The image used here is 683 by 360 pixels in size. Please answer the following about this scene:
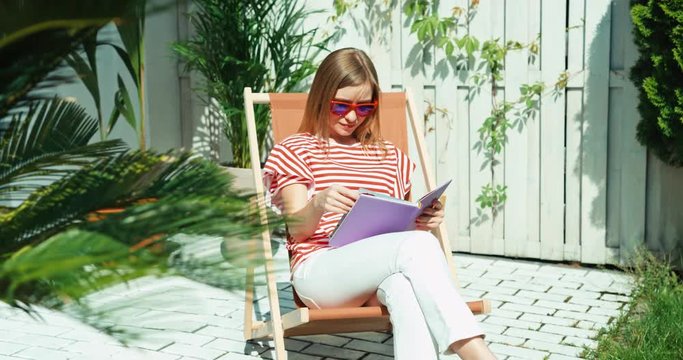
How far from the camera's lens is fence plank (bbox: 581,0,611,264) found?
16.7ft

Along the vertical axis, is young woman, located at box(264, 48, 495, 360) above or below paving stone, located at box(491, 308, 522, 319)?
above

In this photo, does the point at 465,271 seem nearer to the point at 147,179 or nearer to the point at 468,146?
the point at 468,146

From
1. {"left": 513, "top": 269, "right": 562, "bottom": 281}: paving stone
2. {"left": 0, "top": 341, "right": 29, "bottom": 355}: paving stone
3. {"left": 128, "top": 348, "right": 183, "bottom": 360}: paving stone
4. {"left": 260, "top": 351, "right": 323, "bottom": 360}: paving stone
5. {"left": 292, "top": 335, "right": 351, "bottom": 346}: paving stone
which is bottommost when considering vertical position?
{"left": 513, "top": 269, "right": 562, "bottom": 281}: paving stone

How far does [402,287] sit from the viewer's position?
312 centimetres

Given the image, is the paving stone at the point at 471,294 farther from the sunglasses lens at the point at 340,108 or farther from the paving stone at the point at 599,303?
the sunglasses lens at the point at 340,108

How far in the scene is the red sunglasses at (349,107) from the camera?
3643 millimetres

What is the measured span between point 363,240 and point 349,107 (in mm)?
592

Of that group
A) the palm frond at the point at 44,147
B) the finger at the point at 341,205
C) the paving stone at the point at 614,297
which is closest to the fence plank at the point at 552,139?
the paving stone at the point at 614,297

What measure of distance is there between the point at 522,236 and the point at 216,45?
7.21ft

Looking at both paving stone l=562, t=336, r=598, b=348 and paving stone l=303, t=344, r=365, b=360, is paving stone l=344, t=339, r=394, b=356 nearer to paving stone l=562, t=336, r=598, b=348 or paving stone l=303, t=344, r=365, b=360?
paving stone l=303, t=344, r=365, b=360

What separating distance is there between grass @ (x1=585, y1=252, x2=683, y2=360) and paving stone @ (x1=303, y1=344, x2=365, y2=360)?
93 cm

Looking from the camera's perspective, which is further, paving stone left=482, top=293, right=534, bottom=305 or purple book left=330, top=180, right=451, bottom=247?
paving stone left=482, top=293, right=534, bottom=305

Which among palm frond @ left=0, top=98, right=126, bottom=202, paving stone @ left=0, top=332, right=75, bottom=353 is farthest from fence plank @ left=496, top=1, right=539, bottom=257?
palm frond @ left=0, top=98, right=126, bottom=202

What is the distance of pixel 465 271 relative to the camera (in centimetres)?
531
